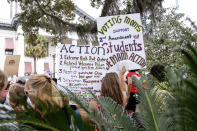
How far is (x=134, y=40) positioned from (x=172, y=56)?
17.9 ft

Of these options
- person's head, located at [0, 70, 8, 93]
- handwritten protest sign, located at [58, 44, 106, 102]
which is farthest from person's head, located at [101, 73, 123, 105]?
person's head, located at [0, 70, 8, 93]

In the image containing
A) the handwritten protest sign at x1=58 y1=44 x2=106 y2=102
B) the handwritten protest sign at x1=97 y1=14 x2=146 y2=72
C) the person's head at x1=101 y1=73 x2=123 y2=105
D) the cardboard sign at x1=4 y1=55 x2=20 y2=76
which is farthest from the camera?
the cardboard sign at x1=4 y1=55 x2=20 y2=76

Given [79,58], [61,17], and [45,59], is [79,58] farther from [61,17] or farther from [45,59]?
[45,59]

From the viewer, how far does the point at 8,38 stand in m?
33.2

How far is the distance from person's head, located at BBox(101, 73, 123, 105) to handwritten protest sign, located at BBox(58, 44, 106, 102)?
941 mm

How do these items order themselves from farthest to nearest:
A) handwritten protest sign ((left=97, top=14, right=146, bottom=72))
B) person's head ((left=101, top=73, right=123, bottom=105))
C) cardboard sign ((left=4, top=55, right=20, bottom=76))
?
cardboard sign ((left=4, top=55, right=20, bottom=76)) < handwritten protest sign ((left=97, top=14, right=146, bottom=72)) < person's head ((left=101, top=73, right=123, bottom=105))

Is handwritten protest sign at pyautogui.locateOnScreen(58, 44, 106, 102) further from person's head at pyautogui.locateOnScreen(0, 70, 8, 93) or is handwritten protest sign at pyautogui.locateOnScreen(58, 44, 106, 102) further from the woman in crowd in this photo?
person's head at pyautogui.locateOnScreen(0, 70, 8, 93)

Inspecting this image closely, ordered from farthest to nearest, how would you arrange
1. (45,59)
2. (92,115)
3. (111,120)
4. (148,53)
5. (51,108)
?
(45,59), (148,53), (111,120), (92,115), (51,108)

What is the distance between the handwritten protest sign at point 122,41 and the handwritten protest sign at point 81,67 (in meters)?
0.26

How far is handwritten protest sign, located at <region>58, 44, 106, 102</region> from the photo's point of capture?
3.41 meters

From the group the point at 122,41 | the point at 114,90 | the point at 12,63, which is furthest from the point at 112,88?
the point at 12,63

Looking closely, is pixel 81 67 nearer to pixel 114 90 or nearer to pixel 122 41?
pixel 122 41

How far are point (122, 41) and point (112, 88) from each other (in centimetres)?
182

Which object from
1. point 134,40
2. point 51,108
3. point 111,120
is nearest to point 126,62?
point 134,40
